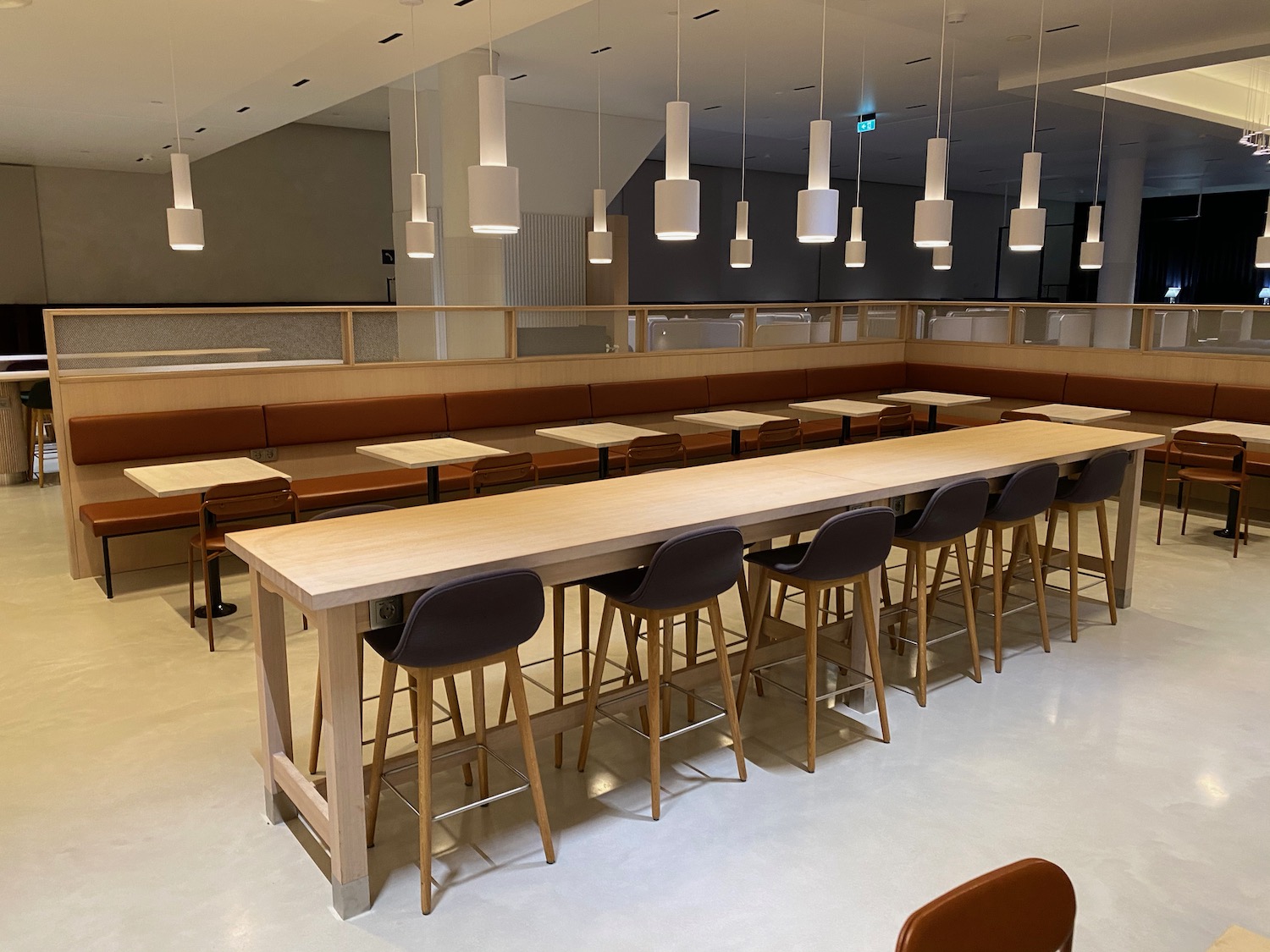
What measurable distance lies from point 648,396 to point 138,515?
4178 millimetres

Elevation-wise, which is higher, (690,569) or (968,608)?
(690,569)

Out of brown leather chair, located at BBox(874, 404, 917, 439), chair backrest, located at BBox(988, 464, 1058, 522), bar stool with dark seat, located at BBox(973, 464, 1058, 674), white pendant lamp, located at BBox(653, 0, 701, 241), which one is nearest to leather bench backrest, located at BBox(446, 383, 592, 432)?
brown leather chair, located at BBox(874, 404, 917, 439)

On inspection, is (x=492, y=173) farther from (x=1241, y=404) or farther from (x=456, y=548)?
(x=1241, y=404)

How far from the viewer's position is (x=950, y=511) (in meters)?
3.75

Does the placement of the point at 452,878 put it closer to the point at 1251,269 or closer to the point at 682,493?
the point at 682,493

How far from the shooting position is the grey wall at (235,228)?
11945mm

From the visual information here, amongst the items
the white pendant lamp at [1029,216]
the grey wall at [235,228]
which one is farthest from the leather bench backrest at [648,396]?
the grey wall at [235,228]

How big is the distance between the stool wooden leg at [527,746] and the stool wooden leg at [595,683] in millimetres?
432

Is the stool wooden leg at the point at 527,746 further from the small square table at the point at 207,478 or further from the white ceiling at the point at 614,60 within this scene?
the white ceiling at the point at 614,60

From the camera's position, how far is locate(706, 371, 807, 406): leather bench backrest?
856cm

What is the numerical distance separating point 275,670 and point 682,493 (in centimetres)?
155

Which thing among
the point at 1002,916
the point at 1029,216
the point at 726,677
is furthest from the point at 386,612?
the point at 1029,216

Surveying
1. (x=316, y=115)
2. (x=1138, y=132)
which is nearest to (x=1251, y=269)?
(x=1138, y=132)

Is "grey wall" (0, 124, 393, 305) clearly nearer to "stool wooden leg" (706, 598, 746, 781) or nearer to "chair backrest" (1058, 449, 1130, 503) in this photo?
"chair backrest" (1058, 449, 1130, 503)
